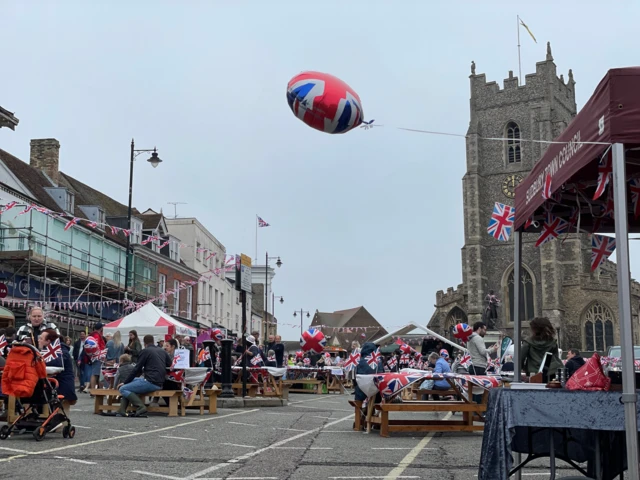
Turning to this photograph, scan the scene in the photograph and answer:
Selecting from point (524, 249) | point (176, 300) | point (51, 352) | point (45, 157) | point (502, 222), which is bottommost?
point (51, 352)

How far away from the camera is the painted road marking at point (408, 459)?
7.29 m

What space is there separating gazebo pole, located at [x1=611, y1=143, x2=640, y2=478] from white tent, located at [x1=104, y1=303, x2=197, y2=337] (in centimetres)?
1905

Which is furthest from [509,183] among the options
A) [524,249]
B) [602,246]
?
[602,246]

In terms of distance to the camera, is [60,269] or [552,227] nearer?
[552,227]

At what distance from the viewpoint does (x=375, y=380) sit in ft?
36.6

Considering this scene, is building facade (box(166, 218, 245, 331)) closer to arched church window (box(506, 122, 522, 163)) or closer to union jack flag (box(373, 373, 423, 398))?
arched church window (box(506, 122, 522, 163))

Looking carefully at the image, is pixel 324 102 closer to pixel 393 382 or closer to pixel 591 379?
pixel 591 379

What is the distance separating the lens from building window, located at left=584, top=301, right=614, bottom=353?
63.7 m

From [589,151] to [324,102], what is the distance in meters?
2.39

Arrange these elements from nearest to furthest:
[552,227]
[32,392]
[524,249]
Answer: [552,227], [32,392], [524,249]

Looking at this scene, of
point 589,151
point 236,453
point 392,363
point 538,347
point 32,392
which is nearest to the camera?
point 589,151

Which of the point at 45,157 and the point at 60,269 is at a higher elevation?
the point at 45,157

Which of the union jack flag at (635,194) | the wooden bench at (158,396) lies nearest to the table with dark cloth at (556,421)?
the union jack flag at (635,194)

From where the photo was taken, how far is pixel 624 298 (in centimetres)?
522
